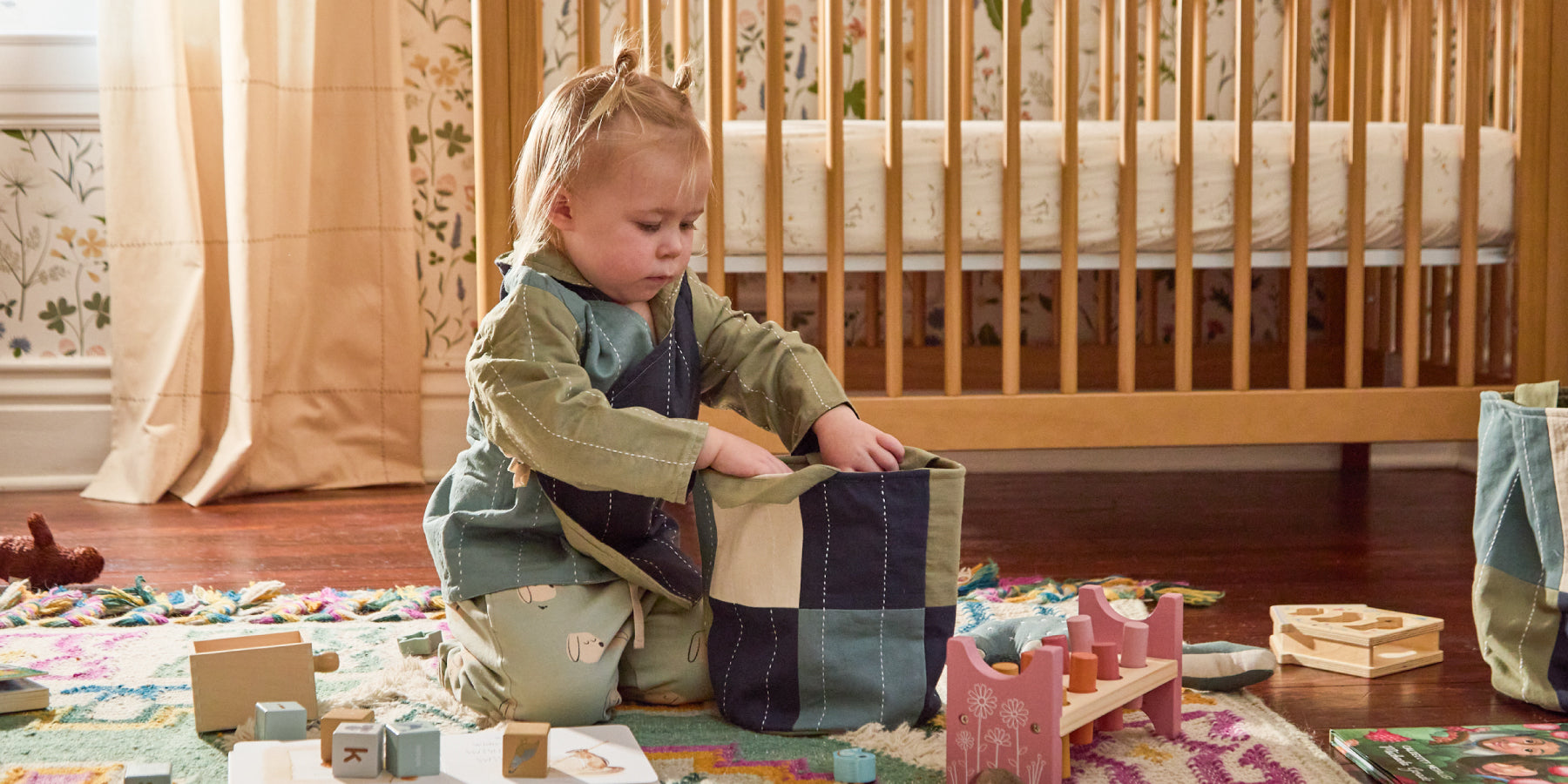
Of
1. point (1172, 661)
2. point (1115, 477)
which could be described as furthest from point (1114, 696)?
point (1115, 477)

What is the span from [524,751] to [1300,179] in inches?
48.0

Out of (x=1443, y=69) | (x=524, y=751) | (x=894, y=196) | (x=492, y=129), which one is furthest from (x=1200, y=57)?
(x=524, y=751)

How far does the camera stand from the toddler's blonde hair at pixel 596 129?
94 centimetres

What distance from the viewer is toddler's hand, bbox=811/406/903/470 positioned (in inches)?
38.5

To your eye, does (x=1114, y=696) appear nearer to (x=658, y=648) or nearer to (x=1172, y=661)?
(x=1172, y=661)

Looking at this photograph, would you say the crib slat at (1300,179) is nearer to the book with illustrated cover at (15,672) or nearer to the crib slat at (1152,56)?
the crib slat at (1152,56)

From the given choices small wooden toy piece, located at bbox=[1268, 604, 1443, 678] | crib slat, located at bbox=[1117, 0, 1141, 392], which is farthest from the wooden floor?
crib slat, located at bbox=[1117, 0, 1141, 392]

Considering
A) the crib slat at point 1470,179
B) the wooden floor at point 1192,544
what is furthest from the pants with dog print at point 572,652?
the crib slat at point 1470,179

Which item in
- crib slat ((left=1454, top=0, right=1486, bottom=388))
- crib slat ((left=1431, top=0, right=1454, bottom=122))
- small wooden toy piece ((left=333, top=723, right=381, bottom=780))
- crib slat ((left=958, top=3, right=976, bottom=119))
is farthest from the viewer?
crib slat ((left=958, top=3, right=976, bottom=119))

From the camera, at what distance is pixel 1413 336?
1.60 metres

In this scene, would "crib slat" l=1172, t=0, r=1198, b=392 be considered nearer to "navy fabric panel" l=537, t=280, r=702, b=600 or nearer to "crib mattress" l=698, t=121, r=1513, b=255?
"crib mattress" l=698, t=121, r=1513, b=255

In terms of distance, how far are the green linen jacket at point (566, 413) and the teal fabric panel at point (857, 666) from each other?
5.6 inches

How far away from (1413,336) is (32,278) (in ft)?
6.91

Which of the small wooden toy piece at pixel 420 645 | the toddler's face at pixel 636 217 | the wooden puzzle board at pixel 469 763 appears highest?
the toddler's face at pixel 636 217
